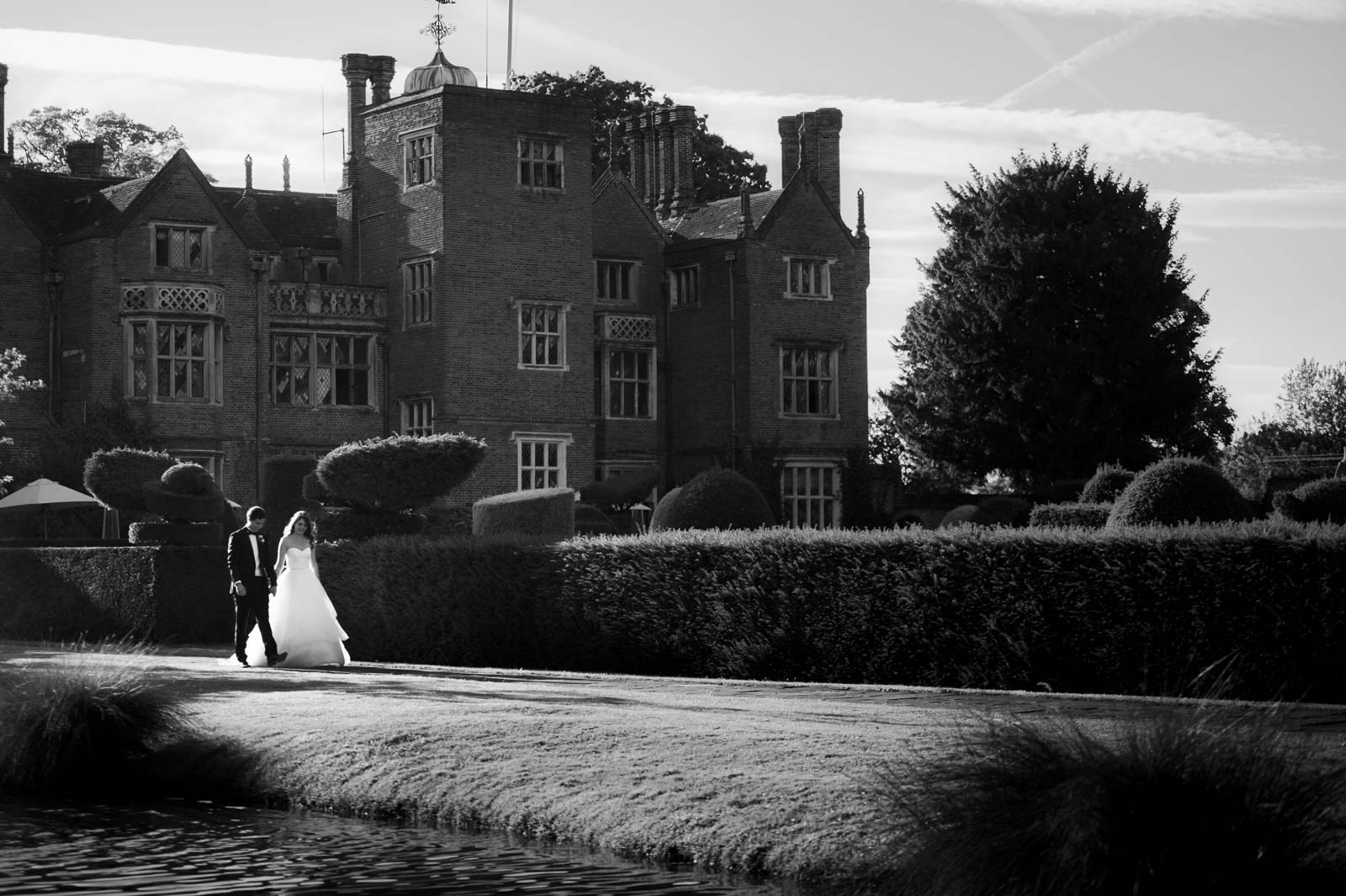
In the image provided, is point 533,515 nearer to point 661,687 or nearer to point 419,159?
point 661,687

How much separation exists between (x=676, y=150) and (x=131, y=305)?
1898 cm

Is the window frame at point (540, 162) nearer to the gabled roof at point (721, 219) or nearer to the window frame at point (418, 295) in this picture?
the window frame at point (418, 295)

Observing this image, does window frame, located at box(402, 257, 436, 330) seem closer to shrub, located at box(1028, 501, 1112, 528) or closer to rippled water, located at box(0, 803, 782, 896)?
shrub, located at box(1028, 501, 1112, 528)

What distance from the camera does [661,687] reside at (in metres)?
19.5


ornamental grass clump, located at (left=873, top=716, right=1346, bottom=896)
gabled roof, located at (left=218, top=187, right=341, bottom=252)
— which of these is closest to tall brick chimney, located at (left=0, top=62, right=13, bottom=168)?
Result: gabled roof, located at (left=218, top=187, right=341, bottom=252)

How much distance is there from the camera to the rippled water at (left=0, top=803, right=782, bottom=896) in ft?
35.3

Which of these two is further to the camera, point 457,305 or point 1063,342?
point 1063,342

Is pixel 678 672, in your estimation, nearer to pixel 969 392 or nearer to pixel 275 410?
pixel 275 410

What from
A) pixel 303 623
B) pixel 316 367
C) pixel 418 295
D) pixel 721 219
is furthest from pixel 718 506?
pixel 721 219

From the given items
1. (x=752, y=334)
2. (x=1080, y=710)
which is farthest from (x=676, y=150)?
(x=1080, y=710)

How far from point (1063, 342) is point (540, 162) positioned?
1543 centimetres

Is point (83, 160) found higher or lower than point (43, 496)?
higher

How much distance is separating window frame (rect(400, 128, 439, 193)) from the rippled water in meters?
35.8

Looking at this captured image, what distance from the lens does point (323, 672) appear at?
21734 mm
